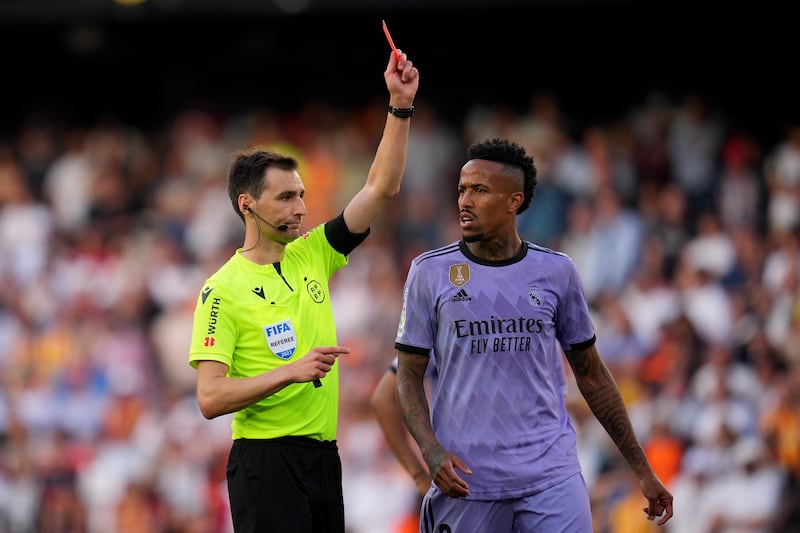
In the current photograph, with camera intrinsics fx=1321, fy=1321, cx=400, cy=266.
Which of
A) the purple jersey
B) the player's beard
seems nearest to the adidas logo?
the purple jersey

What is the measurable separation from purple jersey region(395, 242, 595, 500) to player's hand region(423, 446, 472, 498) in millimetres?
160

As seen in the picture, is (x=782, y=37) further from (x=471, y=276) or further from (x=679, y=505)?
(x=471, y=276)

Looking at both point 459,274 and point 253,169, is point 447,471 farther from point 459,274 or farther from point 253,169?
point 253,169

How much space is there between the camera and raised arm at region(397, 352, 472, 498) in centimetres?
616

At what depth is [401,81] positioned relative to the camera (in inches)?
259

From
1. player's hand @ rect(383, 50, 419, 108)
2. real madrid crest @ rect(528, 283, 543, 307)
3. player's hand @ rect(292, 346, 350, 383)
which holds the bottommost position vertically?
player's hand @ rect(292, 346, 350, 383)

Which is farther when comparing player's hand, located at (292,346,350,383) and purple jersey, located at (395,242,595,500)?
purple jersey, located at (395,242,595,500)

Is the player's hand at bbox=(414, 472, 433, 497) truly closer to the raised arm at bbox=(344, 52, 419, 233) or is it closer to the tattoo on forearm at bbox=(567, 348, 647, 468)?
the tattoo on forearm at bbox=(567, 348, 647, 468)

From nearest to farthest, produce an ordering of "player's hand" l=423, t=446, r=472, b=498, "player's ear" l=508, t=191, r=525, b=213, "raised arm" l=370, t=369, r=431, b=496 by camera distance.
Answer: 1. "player's hand" l=423, t=446, r=472, b=498
2. "player's ear" l=508, t=191, r=525, b=213
3. "raised arm" l=370, t=369, r=431, b=496

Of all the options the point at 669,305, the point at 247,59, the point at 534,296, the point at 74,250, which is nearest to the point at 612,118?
the point at 669,305

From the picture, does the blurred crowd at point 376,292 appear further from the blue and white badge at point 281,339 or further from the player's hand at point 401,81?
the player's hand at point 401,81

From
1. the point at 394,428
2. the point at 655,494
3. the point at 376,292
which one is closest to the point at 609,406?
the point at 655,494

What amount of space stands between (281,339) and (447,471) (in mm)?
1041

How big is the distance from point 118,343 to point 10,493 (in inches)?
82.2
